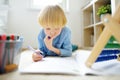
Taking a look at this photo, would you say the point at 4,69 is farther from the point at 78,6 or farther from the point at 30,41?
the point at 78,6

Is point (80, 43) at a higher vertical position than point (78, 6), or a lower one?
lower

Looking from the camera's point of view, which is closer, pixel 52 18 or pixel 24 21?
pixel 52 18

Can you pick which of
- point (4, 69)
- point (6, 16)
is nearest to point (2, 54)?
point (4, 69)

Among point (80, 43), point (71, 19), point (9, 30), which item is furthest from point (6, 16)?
point (80, 43)

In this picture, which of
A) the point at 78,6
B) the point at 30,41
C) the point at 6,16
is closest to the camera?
the point at 6,16

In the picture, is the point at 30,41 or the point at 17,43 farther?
the point at 30,41

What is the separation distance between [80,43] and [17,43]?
5.32ft

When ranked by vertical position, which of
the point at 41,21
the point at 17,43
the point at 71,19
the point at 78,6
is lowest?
the point at 17,43

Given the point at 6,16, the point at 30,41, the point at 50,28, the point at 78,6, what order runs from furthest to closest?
1. the point at 78,6
2. the point at 30,41
3. the point at 6,16
4. the point at 50,28

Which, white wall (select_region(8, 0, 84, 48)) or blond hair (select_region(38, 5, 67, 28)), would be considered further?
white wall (select_region(8, 0, 84, 48))

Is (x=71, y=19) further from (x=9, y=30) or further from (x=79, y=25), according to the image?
(x=9, y=30)

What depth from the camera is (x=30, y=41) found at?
2.03m

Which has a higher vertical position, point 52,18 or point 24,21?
point 24,21

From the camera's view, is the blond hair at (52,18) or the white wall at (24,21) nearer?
the blond hair at (52,18)
